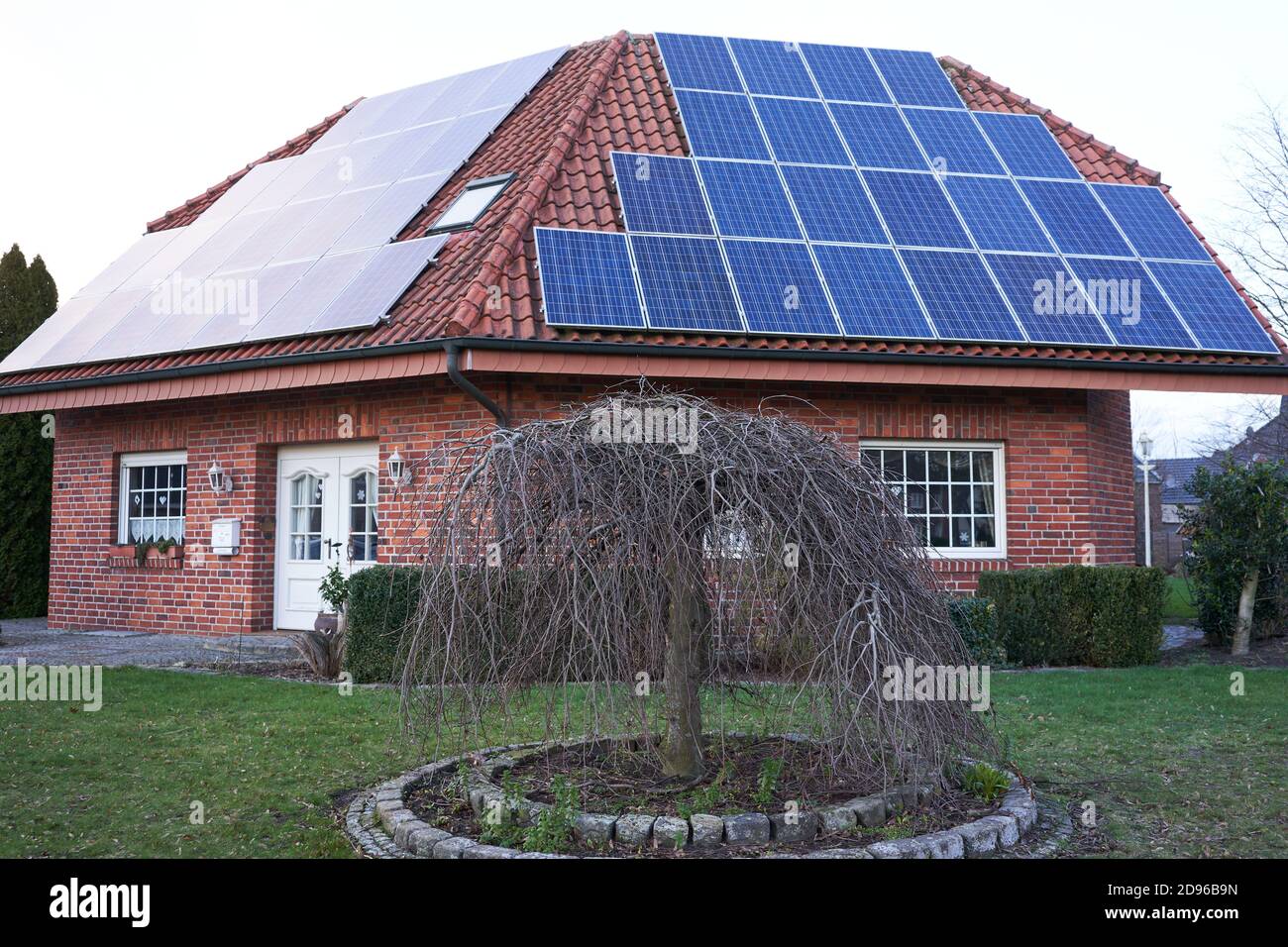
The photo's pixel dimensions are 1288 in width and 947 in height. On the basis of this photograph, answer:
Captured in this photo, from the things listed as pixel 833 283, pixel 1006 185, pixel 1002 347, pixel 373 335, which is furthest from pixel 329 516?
pixel 1006 185

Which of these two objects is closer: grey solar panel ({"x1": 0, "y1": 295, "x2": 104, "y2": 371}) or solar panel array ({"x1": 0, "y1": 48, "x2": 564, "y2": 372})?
solar panel array ({"x1": 0, "y1": 48, "x2": 564, "y2": 372})

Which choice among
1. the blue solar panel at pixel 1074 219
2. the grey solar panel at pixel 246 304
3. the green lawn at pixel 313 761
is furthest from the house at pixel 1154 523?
the grey solar panel at pixel 246 304

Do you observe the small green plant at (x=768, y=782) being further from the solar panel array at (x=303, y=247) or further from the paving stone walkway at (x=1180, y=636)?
the paving stone walkway at (x=1180, y=636)

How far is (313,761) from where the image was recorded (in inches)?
260

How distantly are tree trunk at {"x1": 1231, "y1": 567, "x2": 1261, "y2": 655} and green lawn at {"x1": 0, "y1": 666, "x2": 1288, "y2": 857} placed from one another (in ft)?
6.41

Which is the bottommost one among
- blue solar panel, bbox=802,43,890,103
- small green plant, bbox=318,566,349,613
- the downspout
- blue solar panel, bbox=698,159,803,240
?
small green plant, bbox=318,566,349,613

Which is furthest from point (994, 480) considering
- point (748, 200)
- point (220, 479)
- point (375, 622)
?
point (220, 479)

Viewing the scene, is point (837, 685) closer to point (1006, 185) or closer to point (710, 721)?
point (710, 721)

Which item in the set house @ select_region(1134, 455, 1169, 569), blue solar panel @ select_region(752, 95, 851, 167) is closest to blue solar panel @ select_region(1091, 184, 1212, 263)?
blue solar panel @ select_region(752, 95, 851, 167)

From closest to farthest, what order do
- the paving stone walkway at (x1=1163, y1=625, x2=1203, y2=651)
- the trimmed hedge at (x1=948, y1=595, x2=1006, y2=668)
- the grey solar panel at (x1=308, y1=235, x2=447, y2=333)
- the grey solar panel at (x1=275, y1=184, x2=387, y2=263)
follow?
the trimmed hedge at (x1=948, y1=595, x2=1006, y2=668)
the grey solar panel at (x1=308, y1=235, x2=447, y2=333)
the paving stone walkway at (x1=1163, y1=625, x2=1203, y2=651)
the grey solar panel at (x1=275, y1=184, x2=387, y2=263)

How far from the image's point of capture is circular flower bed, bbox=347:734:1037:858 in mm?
4695

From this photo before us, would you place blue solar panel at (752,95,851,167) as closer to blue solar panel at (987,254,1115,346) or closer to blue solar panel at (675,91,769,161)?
blue solar panel at (675,91,769,161)

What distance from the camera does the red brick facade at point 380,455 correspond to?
36.7 feet
